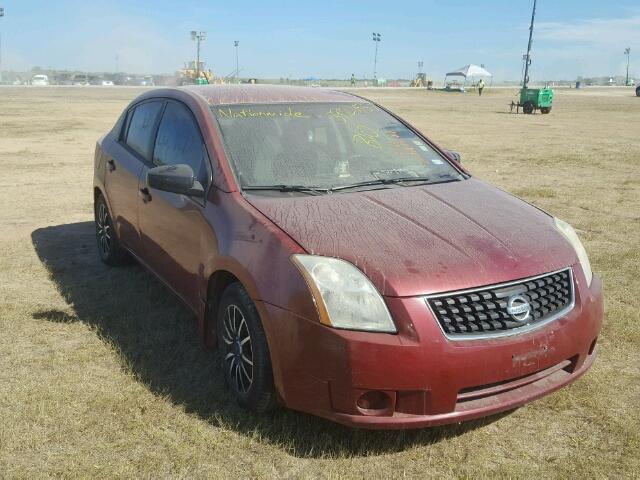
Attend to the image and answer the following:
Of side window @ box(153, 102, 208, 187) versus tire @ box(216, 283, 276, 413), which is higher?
side window @ box(153, 102, 208, 187)

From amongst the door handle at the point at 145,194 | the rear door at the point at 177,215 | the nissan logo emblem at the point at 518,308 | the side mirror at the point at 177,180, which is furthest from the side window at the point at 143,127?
the nissan logo emblem at the point at 518,308

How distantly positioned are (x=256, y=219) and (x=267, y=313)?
1.66 ft

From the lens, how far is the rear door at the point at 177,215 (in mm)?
3662

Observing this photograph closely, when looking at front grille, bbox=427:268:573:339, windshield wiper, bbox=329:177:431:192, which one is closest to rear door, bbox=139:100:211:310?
windshield wiper, bbox=329:177:431:192

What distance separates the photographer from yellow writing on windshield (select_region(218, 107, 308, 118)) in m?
3.99

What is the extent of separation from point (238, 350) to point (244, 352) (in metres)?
0.07

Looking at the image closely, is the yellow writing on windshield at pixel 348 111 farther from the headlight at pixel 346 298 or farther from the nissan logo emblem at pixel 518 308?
the nissan logo emblem at pixel 518 308

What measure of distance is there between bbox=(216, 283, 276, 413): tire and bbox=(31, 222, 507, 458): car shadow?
0.41ft

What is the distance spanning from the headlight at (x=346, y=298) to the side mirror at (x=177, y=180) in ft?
3.44

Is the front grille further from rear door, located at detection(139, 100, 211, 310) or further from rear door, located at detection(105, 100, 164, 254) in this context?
rear door, located at detection(105, 100, 164, 254)

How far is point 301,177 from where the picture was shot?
3.68 m

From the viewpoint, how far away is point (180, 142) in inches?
163

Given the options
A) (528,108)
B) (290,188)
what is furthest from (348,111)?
(528,108)

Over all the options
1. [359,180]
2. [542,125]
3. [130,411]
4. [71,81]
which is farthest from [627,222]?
[71,81]
